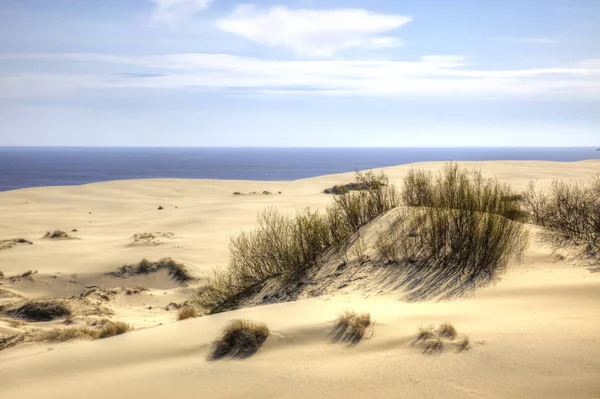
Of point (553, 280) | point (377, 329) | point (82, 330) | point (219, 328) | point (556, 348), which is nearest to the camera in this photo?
point (556, 348)

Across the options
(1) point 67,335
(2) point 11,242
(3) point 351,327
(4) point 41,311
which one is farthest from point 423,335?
(2) point 11,242

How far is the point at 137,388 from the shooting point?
5.61 m

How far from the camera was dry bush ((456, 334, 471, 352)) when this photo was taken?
5.53 m

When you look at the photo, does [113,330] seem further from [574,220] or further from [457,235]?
[574,220]

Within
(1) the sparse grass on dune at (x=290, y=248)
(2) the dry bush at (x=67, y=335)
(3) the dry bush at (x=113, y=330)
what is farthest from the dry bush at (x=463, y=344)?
(2) the dry bush at (x=67, y=335)

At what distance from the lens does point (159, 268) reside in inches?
625

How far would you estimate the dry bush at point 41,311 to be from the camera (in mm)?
11492

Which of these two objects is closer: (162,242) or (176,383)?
(176,383)

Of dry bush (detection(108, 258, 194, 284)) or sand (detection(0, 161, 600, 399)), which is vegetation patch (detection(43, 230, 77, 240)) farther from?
sand (detection(0, 161, 600, 399))

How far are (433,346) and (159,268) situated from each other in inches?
460

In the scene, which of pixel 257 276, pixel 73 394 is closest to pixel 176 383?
pixel 73 394

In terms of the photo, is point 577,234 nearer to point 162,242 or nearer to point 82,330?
point 82,330

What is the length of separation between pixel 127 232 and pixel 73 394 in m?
Answer: 17.4

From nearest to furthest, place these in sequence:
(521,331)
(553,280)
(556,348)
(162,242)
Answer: (556,348) → (521,331) → (553,280) → (162,242)
